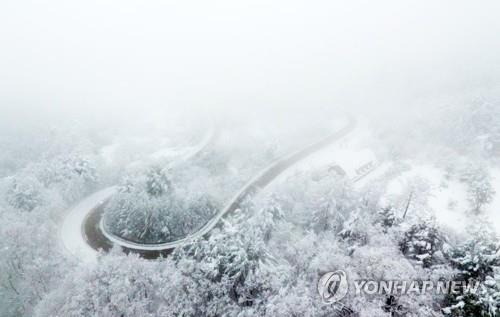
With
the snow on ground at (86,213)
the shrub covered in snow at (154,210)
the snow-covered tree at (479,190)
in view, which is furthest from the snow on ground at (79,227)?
the snow-covered tree at (479,190)

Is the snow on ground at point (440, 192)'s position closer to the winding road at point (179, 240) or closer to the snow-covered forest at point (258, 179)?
the snow-covered forest at point (258, 179)

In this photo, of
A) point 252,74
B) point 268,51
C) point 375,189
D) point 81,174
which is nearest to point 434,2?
point 268,51

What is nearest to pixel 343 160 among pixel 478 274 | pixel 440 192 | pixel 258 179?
pixel 258 179

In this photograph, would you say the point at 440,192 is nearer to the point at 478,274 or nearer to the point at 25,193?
the point at 478,274

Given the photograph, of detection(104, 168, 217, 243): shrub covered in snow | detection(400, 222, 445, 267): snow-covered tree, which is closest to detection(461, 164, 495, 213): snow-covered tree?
detection(400, 222, 445, 267): snow-covered tree

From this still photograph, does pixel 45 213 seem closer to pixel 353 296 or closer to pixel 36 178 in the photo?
pixel 36 178

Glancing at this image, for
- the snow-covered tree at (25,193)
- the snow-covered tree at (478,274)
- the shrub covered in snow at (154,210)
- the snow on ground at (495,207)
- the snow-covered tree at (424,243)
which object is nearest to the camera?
the snow-covered tree at (478,274)
